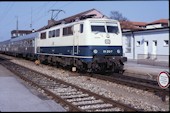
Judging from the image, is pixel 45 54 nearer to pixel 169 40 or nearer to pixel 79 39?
pixel 79 39

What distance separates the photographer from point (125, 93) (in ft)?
38.7

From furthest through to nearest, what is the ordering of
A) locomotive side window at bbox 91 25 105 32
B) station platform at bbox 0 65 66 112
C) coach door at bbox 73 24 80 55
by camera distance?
coach door at bbox 73 24 80 55, locomotive side window at bbox 91 25 105 32, station platform at bbox 0 65 66 112

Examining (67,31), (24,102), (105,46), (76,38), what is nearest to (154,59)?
(67,31)

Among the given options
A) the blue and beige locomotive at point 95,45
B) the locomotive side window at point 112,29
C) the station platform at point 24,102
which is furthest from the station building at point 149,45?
the station platform at point 24,102

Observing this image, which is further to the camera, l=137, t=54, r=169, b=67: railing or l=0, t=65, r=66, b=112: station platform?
l=137, t=54, r=169, b=67: railing

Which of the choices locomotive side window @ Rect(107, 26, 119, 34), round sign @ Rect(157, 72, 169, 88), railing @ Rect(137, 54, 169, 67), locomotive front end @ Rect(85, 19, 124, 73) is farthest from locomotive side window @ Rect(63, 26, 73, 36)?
railing @ Rect(137, 54, 169, 67)

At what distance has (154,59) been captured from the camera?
31766mm

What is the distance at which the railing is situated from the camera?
94.8 ft

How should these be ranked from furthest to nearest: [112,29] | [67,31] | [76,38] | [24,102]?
1. [67,31]
2. [76,38]
3. [112,29]
4. [24,102]

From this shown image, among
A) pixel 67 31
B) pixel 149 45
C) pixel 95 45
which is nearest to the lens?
pixel 95 45

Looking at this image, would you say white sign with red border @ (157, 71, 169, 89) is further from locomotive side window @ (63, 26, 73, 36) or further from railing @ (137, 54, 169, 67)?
railing @ (137, 54, 169, 67)

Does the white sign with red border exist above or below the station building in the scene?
below

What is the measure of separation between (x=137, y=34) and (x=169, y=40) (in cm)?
607

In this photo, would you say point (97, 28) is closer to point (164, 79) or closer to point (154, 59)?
point (164, 79)
